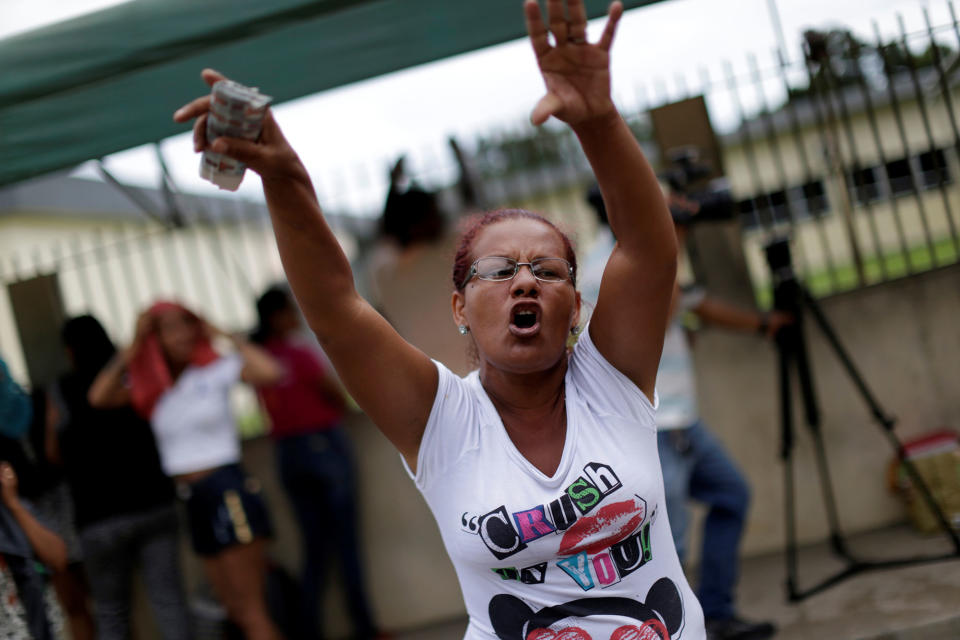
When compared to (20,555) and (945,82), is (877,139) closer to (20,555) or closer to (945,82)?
(945,82)

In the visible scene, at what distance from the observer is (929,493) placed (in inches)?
174

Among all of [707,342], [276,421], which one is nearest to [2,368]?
[276,421]

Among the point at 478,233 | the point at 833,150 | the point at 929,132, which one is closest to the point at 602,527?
the point at 478,233

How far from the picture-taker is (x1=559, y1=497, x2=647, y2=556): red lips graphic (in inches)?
67.8

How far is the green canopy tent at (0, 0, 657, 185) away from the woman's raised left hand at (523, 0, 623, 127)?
83.9 inches

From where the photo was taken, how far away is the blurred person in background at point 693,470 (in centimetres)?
371

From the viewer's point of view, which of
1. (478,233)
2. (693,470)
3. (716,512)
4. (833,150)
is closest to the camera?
(478,233)

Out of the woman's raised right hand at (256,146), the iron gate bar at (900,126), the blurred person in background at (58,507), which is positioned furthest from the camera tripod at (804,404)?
the blurred person in background at (58,507)

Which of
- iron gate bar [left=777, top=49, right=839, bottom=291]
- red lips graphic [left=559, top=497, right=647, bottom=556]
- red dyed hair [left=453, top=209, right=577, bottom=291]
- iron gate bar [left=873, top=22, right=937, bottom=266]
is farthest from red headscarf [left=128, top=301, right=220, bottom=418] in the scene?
iron gate bar [left=873, top=22, right=937, bottom=266]

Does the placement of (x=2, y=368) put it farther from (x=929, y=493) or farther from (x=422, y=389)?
(x=929, y=493)

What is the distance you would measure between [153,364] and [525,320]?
3115mm

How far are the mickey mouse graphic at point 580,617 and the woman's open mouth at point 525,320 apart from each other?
545 mm

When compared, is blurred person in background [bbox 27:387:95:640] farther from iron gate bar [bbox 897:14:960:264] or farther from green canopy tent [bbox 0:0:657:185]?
iron gate bar [bbox 897:14:960:264]

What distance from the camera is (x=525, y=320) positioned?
1.87 meters
